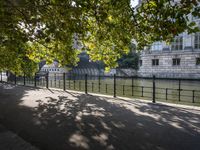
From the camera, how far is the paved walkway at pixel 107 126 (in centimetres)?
494

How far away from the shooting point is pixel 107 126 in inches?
251

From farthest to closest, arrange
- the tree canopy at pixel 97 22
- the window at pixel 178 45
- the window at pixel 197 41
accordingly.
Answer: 1. the window at pixel 178 45
2. the window at pixel 197 41
3. the tree canopy at pixel 97 22

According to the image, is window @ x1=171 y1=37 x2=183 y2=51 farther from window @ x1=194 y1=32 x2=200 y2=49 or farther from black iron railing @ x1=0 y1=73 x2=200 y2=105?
black iron railing @ x1=0 y1=73 x2=200 y2=105

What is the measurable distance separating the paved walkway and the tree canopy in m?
2.94

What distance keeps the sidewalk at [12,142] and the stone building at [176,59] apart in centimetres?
3614

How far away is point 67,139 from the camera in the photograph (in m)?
5.25

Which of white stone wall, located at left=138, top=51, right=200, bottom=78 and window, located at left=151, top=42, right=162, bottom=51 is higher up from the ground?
window, located at left=151, top=42, right=162, bottom=51

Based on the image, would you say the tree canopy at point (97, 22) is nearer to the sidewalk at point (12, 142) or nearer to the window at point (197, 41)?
the sidewalk at point (12, 142)

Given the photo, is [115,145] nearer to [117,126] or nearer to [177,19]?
[117,126]

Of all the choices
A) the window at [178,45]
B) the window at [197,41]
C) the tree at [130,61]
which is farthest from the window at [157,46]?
the tree at [130,61]

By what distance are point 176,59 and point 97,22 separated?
35676mm

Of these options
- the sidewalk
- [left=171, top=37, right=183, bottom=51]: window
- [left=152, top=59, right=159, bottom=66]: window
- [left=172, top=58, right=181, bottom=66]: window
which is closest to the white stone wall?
[left=172, top=58, right=181, bottom=66]: window

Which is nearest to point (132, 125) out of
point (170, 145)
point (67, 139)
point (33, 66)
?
point (170, 145)

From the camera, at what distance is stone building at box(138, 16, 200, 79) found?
1511 inches
